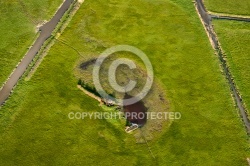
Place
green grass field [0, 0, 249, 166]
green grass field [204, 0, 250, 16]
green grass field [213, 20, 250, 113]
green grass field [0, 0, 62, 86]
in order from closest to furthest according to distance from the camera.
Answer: green grass field [0, 0, 249, 166] < green grass field [0, 0, 62, 86] < green grass field [213, 20, 250, 113] < green grass field [204, 0, 250, 16]

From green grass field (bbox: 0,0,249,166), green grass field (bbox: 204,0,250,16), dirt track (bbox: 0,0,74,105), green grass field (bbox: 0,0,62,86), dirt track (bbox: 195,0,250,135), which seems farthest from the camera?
green grass field (bbox: 204,0,250,16)

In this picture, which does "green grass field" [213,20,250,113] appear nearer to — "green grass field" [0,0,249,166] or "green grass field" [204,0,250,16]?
"green grass field" [204,0,250,16]

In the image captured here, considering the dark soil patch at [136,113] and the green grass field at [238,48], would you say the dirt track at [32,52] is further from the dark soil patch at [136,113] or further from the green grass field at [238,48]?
the green grass field at [238,48]

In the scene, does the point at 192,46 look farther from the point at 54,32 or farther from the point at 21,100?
the point at 21,100

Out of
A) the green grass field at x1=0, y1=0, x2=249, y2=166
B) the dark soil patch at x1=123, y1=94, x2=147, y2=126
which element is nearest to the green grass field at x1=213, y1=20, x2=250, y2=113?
the green grass field at x1=0, y1=0, x2=249, y2=166

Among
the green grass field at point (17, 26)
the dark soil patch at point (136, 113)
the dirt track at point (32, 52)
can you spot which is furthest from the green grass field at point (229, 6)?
the green grass field at point (17, 26)

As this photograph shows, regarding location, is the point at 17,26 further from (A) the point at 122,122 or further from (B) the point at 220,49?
(B) the point at 220,49
